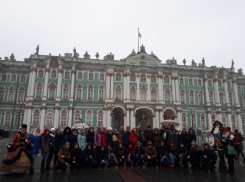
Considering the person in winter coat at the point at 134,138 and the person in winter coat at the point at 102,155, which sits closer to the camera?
the person in winter coat at the point at 102,155

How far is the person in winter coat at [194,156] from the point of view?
29.8 ft

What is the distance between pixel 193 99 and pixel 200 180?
105ft

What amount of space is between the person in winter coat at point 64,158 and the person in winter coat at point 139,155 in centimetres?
317

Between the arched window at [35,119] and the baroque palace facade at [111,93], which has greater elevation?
the baroque palace facade at [111,93]

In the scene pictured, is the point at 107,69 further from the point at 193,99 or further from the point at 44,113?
the point at 193,99

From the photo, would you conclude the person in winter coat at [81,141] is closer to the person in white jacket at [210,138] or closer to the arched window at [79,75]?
the person in white jacket at [210,138]

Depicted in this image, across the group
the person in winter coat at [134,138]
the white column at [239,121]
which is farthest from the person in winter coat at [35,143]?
the white column at [239,121]

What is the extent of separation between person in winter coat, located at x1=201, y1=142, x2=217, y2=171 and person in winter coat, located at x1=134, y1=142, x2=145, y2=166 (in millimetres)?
2686

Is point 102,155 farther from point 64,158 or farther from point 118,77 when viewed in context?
point 118,77

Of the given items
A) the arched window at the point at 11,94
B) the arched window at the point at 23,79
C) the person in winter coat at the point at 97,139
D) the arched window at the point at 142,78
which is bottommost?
the person in winter coat at the point at 97,139

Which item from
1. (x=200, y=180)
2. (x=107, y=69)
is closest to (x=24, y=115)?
(x=107, y=69)

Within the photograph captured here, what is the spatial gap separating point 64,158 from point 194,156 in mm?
5732

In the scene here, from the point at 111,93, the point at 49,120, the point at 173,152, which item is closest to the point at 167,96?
the point at 111,93

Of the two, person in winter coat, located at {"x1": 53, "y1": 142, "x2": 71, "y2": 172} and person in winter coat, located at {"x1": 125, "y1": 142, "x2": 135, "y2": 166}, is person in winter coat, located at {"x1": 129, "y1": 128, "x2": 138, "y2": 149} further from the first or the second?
person in winter coat, located at {"x1": 53, "y1": 142, "x2": 71, "y2": 172}
